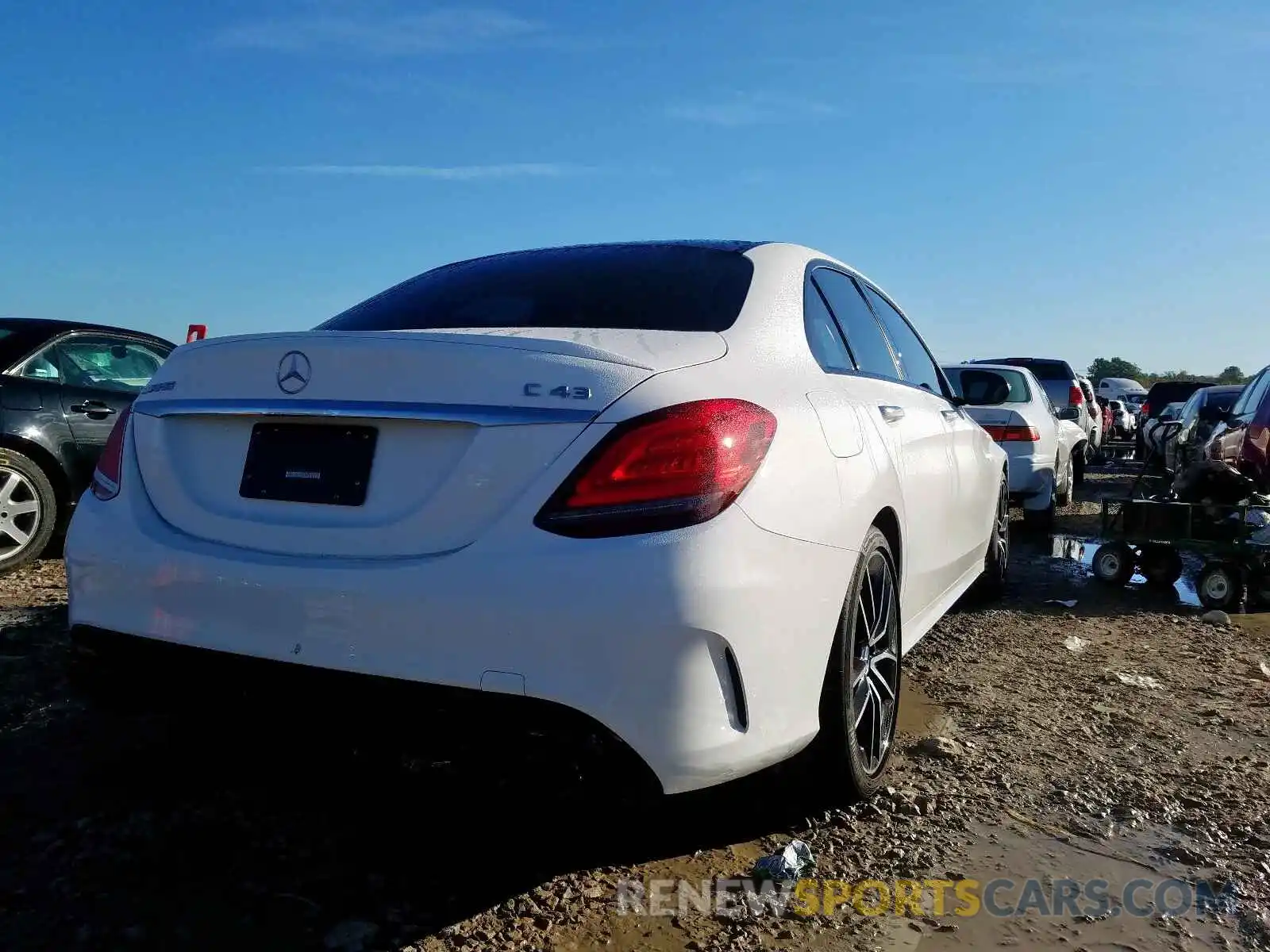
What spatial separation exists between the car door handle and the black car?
15.6 ft

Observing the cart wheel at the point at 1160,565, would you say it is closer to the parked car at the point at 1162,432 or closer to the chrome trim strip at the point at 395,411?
the parked car at the point at 1162,432

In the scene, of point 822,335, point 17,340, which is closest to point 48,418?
point 17,340

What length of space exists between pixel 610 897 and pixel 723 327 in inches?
53.5

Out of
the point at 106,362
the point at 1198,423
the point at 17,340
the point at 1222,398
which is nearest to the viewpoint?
the point at 17,340

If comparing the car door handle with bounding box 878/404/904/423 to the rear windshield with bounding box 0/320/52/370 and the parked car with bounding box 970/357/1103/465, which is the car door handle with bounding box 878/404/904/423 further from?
the parked car with bounding box 970/357/1103/465

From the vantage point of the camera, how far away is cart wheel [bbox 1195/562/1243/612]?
588cm

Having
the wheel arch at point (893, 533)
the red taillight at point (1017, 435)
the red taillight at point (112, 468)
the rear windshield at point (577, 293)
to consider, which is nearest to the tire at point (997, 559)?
the red taillight at point (1017, 435)

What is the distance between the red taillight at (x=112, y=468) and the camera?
8.27ft

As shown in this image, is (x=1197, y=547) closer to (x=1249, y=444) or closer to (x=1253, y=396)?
(x=1249, y=444)

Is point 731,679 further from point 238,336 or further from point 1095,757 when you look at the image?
point 1095,757

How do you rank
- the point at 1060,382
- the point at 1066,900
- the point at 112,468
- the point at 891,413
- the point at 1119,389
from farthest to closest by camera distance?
the point at 1119,389, the point at 1060,382, the point at 891,413, the point at 112,468, the point at 1066,900

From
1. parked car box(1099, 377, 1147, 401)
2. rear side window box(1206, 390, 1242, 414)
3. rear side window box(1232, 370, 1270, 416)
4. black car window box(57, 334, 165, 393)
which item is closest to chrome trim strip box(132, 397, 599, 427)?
black car window box(57, 334, 165, 393)

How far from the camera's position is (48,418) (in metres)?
6.12

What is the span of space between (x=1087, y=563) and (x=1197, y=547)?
1.54 m
